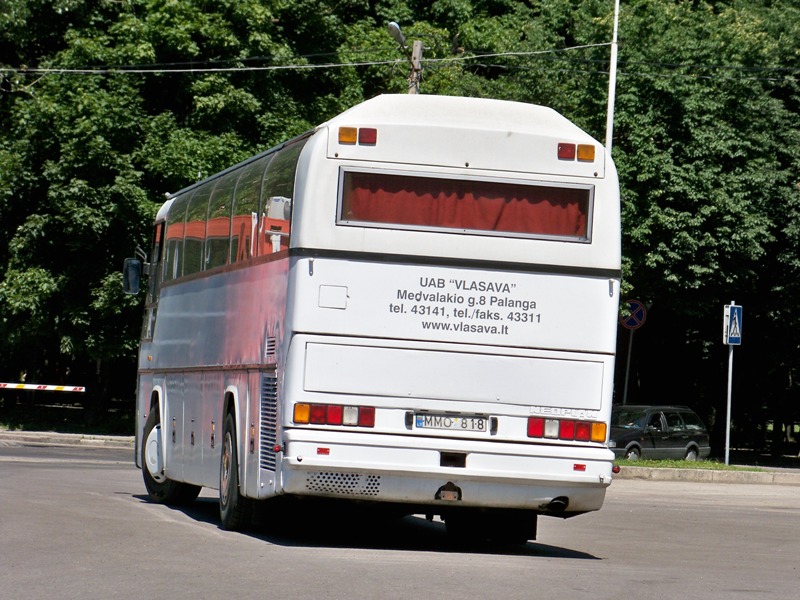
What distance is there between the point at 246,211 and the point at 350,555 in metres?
3.82

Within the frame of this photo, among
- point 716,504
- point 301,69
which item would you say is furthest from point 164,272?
point 301,69

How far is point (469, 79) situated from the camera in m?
39.4

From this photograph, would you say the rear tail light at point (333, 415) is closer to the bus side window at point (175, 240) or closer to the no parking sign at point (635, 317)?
the bus side window at point (175, 240)

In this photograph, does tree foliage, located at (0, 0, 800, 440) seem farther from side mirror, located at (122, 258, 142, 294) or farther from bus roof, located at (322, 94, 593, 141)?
bus roof, located at (322, 94, 593, 141)

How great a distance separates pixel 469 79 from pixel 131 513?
2520 cm

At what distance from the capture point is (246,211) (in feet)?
47.8

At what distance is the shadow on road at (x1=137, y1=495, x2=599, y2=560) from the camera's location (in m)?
13.4

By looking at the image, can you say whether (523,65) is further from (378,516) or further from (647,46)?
(378,516)

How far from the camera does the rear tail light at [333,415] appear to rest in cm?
1241

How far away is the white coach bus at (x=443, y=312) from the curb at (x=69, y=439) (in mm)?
20889

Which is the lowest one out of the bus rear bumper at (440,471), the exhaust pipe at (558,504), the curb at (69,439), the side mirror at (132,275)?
the curb at (69,439)

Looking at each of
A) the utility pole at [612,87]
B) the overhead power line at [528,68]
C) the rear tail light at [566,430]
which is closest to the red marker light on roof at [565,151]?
the rear tail light at [566,430]

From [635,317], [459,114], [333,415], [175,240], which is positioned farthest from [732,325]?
[333,415]

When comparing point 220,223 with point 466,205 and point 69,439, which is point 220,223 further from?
point 69,439
